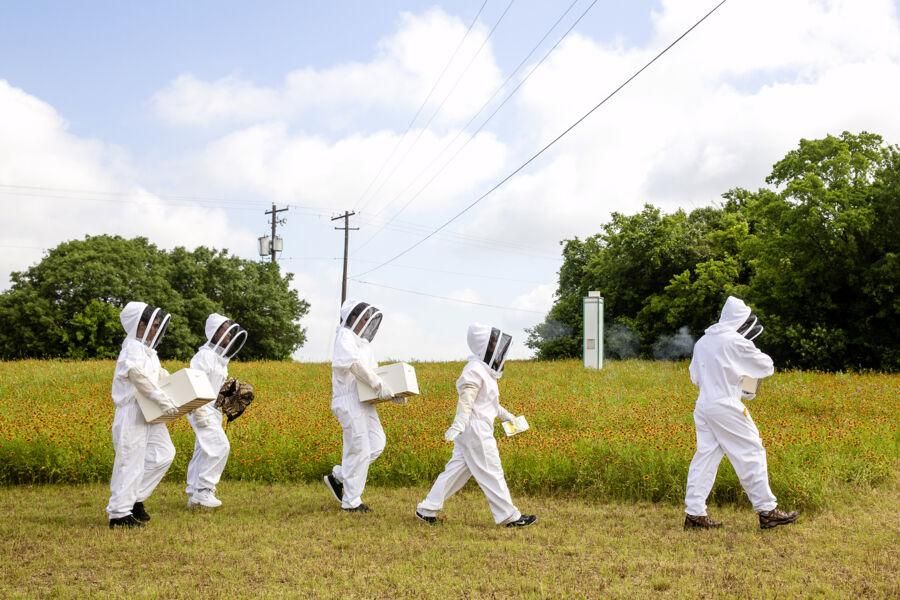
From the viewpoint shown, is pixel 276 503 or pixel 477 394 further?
pixel 276 503

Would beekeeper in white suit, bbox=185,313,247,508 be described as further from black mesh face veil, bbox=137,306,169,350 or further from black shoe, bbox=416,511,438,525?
black shoe, bbox=416,511,438,525

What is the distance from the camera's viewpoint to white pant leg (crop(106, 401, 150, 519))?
950cm

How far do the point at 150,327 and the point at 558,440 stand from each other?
6449 mm

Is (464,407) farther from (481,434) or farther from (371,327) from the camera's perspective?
(371,327)

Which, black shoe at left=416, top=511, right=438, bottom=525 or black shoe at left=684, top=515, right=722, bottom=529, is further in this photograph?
black shoe at left=416, top=511, right=438, bottom=525

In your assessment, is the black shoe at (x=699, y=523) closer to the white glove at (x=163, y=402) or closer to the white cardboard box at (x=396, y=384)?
the white cardboard box at (x=396, y=384)

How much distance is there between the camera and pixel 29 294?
49000 millimetres

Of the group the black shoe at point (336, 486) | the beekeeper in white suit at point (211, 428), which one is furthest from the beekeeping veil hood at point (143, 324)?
the black shoe at point (336, 486)

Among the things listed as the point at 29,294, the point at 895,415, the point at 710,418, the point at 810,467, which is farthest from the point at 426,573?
the point at 29,294

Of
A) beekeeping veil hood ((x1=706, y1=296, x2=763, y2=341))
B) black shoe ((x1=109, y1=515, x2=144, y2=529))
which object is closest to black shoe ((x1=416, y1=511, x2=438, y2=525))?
black shoe ((x1=109, y1=515, x2=144, y2=529))

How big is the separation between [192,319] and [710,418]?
47657 mm

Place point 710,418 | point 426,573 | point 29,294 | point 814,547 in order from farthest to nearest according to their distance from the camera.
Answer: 1. point 29,294
2. point 710,418
3. point 814,547
4. point 426,573

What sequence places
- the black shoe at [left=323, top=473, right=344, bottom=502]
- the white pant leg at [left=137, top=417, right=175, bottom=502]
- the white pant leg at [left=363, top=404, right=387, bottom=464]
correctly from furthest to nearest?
the black shoe at [left=323, top=473, right=344, bottom=502]
the white pant leg at [left=363, top=404, right=387, bottom=464]
the white pant leg at [left=137, top=417, right=175, bottom=502]

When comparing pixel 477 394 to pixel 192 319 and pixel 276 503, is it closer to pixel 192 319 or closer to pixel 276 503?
pixel 276 503
